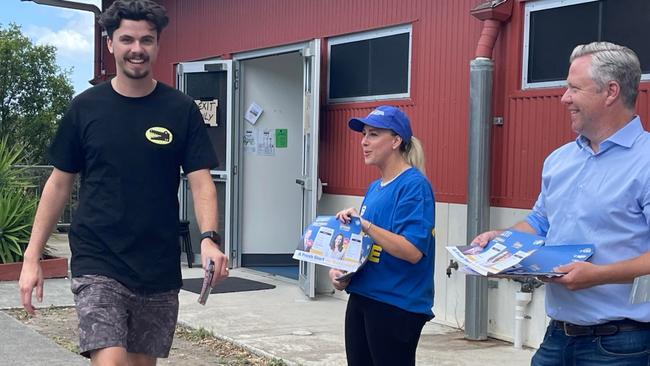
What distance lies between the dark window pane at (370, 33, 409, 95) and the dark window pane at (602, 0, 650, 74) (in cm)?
231

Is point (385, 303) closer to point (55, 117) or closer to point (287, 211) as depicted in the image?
point (287, 211)

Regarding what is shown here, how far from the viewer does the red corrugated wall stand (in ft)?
22.6

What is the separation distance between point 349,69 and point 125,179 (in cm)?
547

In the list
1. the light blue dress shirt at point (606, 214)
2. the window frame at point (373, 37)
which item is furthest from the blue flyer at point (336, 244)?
the window frame at point (373, 37)

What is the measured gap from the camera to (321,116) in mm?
9461

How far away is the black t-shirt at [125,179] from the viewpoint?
3.83 meters

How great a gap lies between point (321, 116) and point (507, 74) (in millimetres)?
2792

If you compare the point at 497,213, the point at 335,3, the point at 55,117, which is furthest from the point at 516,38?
the point at 55,117

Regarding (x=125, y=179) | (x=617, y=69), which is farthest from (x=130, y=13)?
(x=617, y=69)

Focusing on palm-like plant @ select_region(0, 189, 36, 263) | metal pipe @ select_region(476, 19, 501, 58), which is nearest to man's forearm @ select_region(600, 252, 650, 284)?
A: metal pipe @ select_region(476, 19, 501, 58)

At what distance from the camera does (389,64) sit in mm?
8516

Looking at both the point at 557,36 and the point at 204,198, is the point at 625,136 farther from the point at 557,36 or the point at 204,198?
the point at 557,36

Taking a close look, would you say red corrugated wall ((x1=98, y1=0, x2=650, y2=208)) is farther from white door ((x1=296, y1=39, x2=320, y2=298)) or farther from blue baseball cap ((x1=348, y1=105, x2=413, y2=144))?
blue baseball cap ((x1=348, y1=105, x2=413, y2=144))

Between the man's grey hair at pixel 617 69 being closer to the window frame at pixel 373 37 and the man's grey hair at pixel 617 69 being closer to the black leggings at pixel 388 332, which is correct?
the black leggings at pixel 388 332
